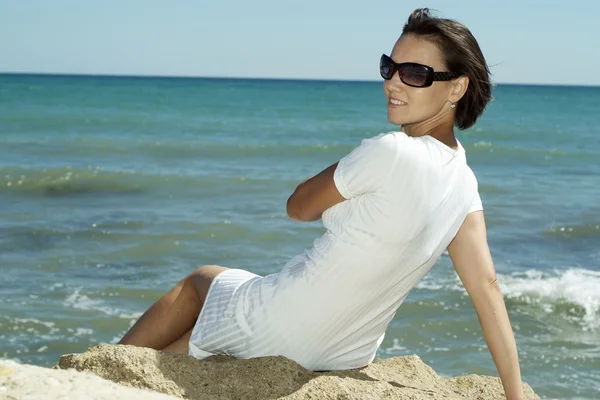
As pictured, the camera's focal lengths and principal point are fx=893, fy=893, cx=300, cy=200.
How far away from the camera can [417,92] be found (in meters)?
3.08

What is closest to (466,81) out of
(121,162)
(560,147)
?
(121,162)

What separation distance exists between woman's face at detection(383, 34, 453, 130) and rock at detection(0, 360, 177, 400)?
4.12ft

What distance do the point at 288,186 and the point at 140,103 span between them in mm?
30858

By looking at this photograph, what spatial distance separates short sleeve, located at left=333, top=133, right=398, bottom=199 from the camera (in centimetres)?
282

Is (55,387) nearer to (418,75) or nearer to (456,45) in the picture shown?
(418,75)

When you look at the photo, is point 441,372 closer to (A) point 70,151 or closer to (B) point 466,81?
(B) point 466,81

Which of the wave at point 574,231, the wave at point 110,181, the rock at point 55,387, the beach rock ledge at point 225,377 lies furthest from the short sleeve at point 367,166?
the wave at point 110,181

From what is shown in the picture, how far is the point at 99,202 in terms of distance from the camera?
12.7 meters

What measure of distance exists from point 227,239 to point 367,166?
730 centimetres

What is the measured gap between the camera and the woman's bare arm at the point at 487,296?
10.5 feet

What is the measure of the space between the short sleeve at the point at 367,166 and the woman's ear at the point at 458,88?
396mm

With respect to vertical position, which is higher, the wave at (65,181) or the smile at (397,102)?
the smile at (397,102)

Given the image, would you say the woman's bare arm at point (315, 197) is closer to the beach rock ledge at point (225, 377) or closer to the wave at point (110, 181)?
the beach rock ledge at point (225, 377)

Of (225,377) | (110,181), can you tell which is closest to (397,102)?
(225,377)
